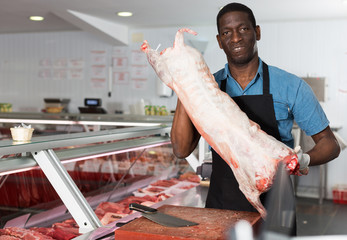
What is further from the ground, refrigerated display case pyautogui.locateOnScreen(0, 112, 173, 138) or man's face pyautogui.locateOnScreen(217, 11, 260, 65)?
man's face pyautogui.locateOnScreen(217, 11, 260, 65)

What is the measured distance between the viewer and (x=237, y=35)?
1.56m

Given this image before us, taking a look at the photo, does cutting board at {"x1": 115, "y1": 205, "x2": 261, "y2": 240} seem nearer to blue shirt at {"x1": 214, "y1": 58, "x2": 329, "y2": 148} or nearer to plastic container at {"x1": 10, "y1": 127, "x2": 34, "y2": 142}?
blue shirt at {"x1": 214, "y1": 58, "x2": 329, "y2": 148}

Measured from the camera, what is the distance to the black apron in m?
1.66

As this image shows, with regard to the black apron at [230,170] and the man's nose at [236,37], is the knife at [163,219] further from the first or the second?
the man's nose at [236,37]

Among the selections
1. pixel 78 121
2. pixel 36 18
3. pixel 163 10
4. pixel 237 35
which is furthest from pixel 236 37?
pixel 36 18

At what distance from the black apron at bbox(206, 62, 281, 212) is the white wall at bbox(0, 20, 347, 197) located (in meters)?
5.68

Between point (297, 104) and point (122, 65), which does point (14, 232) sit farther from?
point (122, 65)

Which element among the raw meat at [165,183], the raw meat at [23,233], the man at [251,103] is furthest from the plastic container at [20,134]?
the raw meat at [165,183]

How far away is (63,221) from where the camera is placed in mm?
2297

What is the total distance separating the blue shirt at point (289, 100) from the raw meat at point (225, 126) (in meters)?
0.39

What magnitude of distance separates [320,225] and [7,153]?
4341 millimetres

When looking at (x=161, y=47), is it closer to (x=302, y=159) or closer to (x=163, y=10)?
(x=163, y=10)

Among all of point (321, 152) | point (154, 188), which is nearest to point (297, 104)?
point (321, 152)

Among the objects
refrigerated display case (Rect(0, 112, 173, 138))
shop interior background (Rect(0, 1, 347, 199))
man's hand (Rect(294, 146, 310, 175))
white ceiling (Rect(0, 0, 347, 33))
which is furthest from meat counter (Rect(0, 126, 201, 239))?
shop interior background (Rect(0, 1, 347, 199))
